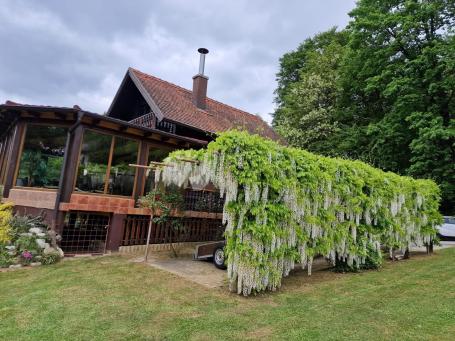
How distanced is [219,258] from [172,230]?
2737mm

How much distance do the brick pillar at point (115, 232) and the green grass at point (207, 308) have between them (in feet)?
5.78

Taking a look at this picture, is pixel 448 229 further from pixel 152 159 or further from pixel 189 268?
pixel 152 159

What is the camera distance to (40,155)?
30.0ft

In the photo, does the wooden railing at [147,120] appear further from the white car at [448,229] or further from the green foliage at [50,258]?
the white car at [448,229]

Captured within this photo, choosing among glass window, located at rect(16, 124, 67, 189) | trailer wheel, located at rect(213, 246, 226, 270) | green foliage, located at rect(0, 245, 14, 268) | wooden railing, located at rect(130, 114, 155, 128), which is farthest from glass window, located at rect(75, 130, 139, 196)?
trailer wheel, located at rect(213, 246, 226, 270)

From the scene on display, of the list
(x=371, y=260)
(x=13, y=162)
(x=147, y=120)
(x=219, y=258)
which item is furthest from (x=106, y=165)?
(x=371, y=260)

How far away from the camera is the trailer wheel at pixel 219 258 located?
23.8 feet

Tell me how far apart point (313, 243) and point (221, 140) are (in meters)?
3.10

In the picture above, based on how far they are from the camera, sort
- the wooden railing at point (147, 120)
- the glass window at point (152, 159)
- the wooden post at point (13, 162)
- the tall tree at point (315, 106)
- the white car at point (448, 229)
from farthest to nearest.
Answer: the tall tree at point (315, 106), the white car at point (448, 229), the wooden railing at point (147, 120), the glass window at point (152, 159), the wooden post at point (13, 162)

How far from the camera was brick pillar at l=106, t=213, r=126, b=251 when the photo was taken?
27.8ft

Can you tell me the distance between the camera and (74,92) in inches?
1086

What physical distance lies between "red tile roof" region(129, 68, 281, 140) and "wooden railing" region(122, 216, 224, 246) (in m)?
3.84

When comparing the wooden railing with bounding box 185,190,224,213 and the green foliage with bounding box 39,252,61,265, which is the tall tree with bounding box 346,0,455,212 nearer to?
the wooden railing with bounding box 185,190,224,213

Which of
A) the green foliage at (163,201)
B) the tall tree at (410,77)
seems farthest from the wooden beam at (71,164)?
the tall tree at (410,77)
